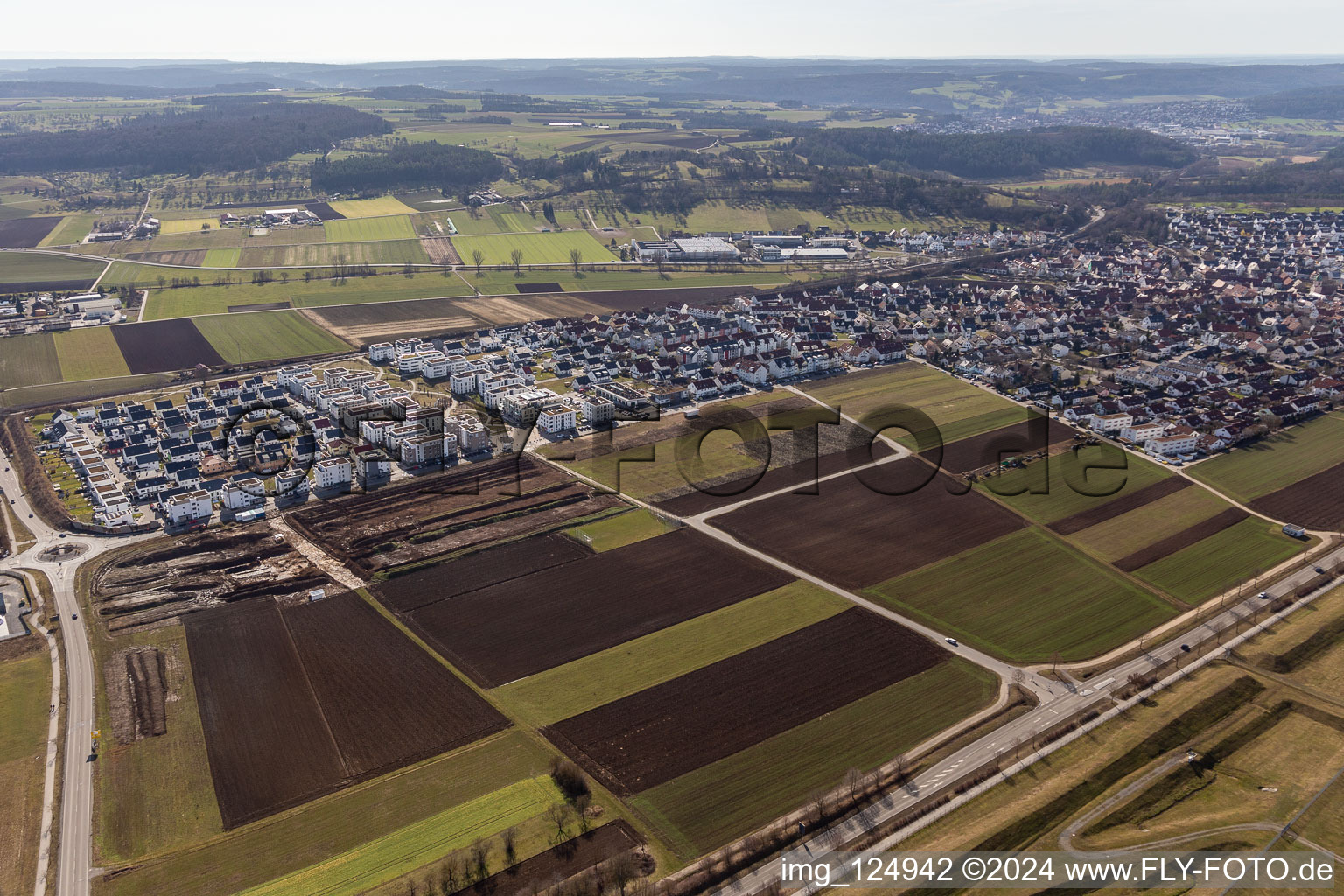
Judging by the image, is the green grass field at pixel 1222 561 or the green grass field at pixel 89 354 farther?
the green grass field at pixel 89 354

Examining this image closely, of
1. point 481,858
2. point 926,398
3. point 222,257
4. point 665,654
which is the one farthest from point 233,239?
point 481,858

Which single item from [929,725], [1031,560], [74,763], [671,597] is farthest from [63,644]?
[1031,560]

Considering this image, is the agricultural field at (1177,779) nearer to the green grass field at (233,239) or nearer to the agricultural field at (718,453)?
the agricultural field at (718,453)

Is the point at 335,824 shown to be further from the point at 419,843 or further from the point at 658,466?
the point at 658,466

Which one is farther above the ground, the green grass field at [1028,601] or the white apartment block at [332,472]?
the white apartment block at [332,472]

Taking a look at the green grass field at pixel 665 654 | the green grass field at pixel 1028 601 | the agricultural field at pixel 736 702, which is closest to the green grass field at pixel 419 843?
the agricultural field at pixel 736 702

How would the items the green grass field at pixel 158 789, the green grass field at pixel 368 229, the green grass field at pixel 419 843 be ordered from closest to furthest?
1. the green grass field at pixel 419 843
2. the green grass field at pixel 158 789
3. the green grass field at pixel 368 229
